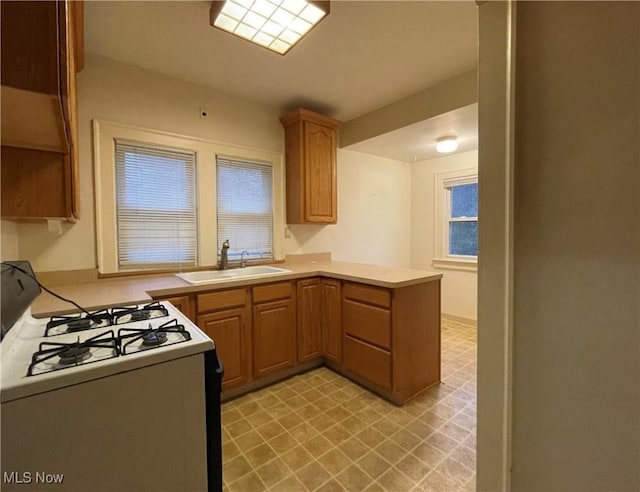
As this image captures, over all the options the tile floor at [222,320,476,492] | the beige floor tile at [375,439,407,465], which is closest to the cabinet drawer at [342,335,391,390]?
the tile floor at [222,320,476,492]

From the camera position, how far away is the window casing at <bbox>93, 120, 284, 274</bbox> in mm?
2111

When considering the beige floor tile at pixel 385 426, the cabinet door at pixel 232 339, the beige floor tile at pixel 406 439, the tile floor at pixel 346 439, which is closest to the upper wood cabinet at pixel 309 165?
the cabinet door at pixel 232 339

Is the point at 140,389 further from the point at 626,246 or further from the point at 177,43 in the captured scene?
the point at 177,43

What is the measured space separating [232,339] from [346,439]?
1005mm

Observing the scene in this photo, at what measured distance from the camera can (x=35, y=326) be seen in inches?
45.7

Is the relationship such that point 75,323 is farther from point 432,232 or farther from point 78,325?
point 432,232

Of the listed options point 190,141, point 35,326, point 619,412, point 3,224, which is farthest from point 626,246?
point 190,141

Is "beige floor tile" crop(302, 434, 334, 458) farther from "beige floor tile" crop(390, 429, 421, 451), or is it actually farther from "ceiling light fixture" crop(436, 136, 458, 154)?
"ceiling light fixture" crop(436, 136, 458, 154)

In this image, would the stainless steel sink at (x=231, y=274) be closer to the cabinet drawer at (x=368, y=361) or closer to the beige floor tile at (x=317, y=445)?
the cabinet drawer at (x=368, y=361)

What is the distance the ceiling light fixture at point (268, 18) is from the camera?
1565mm

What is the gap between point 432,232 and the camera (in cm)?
410

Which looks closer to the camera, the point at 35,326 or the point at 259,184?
the point at 35,326

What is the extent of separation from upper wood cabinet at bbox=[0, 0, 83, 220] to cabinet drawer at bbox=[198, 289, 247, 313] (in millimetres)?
872

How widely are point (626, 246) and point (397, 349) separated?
1.56m
